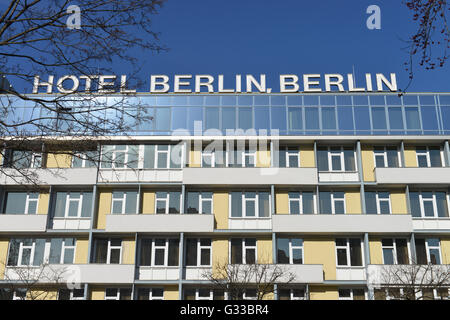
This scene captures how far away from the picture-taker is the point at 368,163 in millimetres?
29016

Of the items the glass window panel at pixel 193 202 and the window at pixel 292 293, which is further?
the glass window panel at pixel 193 202

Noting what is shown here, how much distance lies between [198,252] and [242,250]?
92.2 inches

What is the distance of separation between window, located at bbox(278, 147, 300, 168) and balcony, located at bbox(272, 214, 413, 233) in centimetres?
333

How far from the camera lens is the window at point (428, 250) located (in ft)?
88.6

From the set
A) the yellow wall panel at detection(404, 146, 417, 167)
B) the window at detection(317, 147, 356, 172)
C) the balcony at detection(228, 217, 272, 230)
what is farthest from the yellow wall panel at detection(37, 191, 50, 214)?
the yellow wall panel at detection(404, 146, 417, 167)

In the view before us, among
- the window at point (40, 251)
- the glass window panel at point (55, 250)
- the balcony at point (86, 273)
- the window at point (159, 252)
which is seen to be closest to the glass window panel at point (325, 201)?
the window at point (159, 252)

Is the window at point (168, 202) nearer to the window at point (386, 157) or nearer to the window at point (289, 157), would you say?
the window at point (289, 157)

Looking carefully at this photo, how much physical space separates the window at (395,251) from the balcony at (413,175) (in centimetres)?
319

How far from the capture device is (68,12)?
833 centimetres

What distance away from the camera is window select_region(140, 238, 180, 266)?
1068 inches

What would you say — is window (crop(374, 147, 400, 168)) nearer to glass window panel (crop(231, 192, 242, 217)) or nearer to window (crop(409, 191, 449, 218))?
window (crop(409, 191, 449, 218))

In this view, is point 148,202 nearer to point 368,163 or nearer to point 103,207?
point 103,207

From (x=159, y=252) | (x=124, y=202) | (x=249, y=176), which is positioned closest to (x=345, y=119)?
(x=249, y=176)
